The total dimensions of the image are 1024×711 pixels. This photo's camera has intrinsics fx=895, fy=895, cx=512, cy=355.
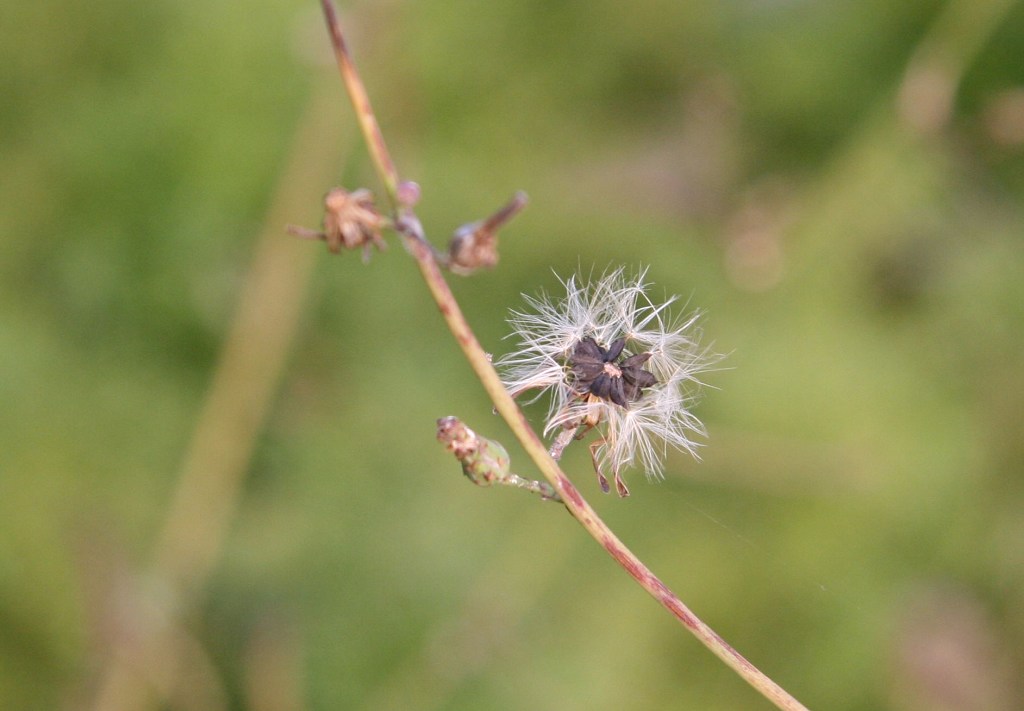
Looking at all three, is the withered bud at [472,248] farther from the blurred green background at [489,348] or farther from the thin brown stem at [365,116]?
the blurred green background at [489,348]

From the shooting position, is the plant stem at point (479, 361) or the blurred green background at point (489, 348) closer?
the plant stem at point (479, 361)

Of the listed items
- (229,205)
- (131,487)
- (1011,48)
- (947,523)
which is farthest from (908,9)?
(131,487)

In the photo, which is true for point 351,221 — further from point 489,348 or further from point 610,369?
point 489,348

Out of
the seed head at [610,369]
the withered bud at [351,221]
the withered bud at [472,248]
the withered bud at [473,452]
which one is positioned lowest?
the withered bud at [473,452]

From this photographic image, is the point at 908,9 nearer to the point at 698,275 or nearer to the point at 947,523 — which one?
the point at 698,275

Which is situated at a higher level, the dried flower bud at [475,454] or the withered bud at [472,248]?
the withered bud at [472,248]

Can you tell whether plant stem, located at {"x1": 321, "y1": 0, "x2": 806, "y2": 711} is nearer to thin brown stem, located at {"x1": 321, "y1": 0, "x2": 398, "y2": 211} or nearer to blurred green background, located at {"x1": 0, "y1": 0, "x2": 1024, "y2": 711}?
thin brown stem, located at {"x1": 321, "y1": 0, "x2": 398, "y2": 211}

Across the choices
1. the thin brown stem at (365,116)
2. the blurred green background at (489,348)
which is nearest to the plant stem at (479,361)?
the thin brown stem at (365,116)
